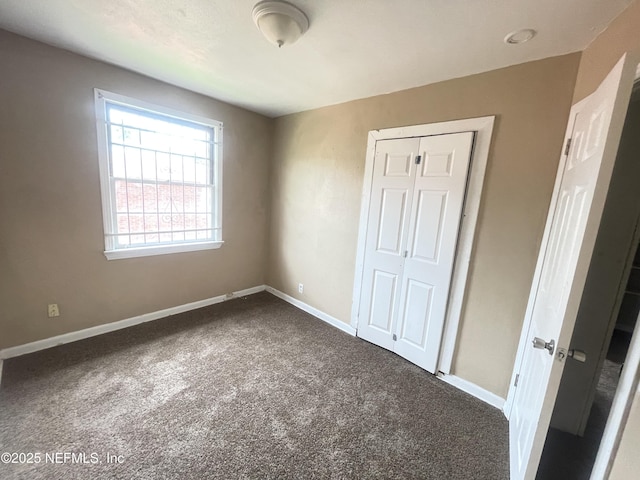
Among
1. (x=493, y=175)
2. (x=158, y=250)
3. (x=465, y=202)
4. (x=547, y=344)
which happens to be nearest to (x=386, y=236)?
(x=465, y=202)

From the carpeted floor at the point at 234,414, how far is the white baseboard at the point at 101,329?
83 millimetres

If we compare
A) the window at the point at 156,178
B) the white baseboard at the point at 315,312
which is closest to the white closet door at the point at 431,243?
the white baseboard at the point at 315,312

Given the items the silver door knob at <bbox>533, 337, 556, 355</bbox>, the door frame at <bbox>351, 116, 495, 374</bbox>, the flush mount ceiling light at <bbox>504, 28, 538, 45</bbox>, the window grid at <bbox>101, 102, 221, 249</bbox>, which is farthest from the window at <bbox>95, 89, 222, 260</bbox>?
the silver door knob at <bbox>533, 337, 556, 355</bbox>

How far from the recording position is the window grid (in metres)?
2.46

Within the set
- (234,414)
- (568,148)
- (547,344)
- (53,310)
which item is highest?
(568,148)

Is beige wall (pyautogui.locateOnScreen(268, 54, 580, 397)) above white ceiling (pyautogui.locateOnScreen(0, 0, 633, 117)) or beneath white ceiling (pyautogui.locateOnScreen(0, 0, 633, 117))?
beneath

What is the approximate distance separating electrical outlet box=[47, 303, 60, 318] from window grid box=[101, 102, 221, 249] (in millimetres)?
658

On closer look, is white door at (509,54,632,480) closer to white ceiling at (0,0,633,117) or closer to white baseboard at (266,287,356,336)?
white ceiling at (0,0,633,117)

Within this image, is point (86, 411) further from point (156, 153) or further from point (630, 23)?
point (630, 23)

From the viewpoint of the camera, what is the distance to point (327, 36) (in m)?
1.59

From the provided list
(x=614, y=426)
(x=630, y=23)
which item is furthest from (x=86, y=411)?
(x=630, y=23)

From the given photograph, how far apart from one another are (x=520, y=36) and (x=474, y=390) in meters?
2.42

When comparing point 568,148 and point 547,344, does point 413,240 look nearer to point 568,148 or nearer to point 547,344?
point 568,148

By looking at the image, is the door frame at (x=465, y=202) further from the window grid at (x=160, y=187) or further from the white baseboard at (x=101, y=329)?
the white baseboard at (x=101, y=329)
